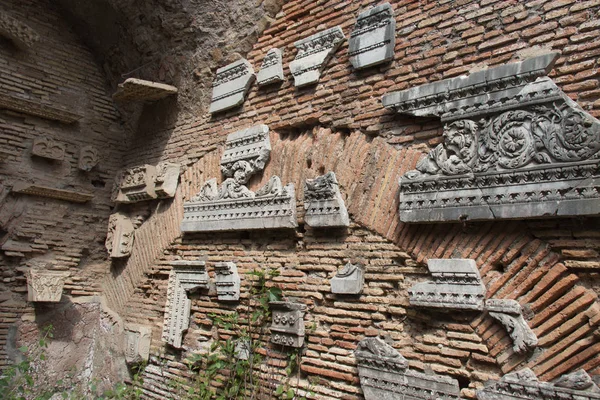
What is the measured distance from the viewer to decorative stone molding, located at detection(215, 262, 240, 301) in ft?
13.2

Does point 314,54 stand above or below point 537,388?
above

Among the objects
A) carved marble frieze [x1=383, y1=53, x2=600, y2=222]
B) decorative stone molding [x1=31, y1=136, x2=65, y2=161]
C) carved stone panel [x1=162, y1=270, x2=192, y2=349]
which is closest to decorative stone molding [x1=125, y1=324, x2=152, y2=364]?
carved stone panel [x1=162, y1=270, x2=192, y2=349]

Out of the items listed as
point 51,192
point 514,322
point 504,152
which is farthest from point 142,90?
point 514,322

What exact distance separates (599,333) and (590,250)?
399 millimetres

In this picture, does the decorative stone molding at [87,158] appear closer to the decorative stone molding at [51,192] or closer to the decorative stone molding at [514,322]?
the decorative stone molding at [51,192]

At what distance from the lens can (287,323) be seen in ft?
11.6

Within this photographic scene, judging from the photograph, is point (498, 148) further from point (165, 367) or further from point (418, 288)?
point (165, 367)

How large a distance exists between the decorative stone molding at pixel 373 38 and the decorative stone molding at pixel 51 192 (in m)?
3.53

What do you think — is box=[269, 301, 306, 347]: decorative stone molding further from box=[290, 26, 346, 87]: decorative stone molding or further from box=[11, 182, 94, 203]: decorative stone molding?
box=[11, 182, 94, 203]: decorative stone molding

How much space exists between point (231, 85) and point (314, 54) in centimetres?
102

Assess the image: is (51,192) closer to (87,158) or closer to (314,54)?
(87,158)

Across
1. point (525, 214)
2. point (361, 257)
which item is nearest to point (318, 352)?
point (361, 257)

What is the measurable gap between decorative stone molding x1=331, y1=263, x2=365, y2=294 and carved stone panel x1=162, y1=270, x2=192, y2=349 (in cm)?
166

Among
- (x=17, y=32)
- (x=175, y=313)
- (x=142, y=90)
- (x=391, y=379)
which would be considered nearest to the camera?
(x=391, y=379)
